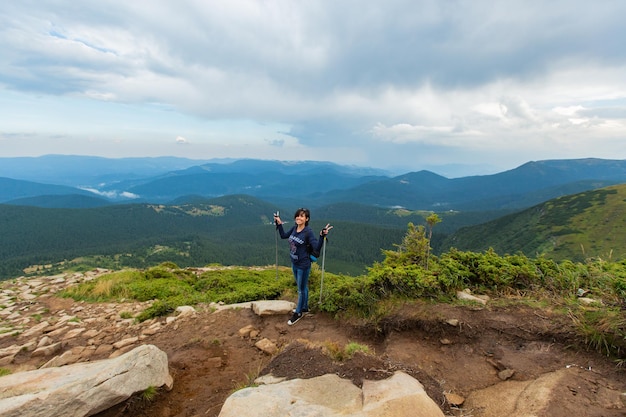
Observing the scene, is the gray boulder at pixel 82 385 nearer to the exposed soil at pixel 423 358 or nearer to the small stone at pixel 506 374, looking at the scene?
the exposed soil at pixel 423 358

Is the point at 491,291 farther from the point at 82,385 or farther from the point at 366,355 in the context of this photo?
the point at 82,385

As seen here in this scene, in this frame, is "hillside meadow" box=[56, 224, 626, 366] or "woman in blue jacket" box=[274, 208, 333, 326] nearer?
"hillside meadow" box=[56, 224, 626, 366]

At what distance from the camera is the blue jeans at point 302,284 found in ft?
25.7

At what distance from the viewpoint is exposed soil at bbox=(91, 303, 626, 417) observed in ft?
14.3

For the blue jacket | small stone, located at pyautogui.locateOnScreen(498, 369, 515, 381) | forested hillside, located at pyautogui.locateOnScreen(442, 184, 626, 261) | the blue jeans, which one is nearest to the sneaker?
the blue jeans

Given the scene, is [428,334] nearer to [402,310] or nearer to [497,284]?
[402,310]

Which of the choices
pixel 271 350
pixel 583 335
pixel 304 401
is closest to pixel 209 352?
pixel 271 350

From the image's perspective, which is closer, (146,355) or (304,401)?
(304,401)

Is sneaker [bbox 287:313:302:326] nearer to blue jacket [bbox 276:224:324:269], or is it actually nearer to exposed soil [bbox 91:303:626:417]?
exposed soil [bbox 91:303:626:417]

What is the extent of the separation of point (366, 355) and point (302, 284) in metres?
3.23

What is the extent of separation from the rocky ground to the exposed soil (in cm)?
→ 2

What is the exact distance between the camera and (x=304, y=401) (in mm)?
4098

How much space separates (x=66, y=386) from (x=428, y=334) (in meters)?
6.65

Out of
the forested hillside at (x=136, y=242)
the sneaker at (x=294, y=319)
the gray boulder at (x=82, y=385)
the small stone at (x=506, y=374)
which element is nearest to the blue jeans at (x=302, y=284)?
the sneaker at (x=294, y=319)
